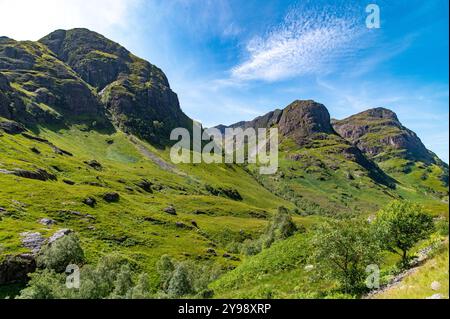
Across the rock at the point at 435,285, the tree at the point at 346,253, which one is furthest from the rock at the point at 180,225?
the rock at the point at 435,285

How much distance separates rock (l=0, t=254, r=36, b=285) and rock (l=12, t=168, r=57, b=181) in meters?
92.9

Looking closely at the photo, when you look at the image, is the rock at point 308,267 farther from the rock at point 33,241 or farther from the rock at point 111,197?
the rock at point 111,197

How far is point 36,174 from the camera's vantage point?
563 feet

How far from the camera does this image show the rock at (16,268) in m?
81.8

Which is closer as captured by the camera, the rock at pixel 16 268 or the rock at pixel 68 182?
the rock at pixel 16 268

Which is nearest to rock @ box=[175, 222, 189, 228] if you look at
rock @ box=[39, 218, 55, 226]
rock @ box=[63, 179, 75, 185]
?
rock @ box=[39, 218, 55, 226]

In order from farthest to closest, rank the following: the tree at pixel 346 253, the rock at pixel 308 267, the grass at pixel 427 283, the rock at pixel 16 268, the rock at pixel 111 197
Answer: the rock at pixel 111 197 → the rock at pixel 16 268 → the rock at pixel 308 267 → the tree at pixel 346 253 → the grass at pixel 427 283

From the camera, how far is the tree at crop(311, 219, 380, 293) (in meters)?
30.6

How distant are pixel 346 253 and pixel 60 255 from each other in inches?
3156

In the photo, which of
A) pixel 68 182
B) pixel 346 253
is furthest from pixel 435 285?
pixel 68 182

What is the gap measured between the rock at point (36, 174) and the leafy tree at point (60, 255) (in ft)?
293

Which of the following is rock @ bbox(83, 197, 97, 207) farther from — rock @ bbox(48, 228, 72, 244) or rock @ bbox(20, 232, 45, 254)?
rock @ bbox(20, 232, 45, 254)

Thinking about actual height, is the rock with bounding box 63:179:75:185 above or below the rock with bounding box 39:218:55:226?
above
